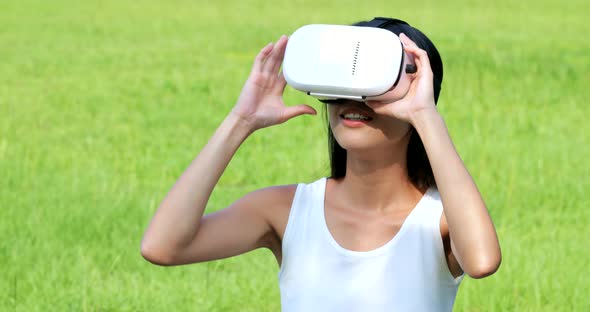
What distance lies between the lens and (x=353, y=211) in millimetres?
2791

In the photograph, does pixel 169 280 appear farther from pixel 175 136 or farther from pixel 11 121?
pixel 11 121

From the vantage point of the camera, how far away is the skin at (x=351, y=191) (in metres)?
2.46

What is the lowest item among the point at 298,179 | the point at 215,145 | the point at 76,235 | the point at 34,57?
the point at 34,57

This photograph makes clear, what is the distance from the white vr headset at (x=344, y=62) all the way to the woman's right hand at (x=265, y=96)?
28cm

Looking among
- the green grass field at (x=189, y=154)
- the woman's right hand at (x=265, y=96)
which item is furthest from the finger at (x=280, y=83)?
the green grass field at (x=189, y=154)

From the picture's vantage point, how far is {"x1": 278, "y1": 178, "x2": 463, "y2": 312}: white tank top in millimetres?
2639

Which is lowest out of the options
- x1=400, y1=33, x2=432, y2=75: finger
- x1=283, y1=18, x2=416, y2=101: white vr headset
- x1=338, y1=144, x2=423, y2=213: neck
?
x1=338, y1=144, x2=423, y2=213: neck

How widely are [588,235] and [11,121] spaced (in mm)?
4692

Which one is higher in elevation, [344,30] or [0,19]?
[344,30]

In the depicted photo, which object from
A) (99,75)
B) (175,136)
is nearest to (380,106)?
(175,136)

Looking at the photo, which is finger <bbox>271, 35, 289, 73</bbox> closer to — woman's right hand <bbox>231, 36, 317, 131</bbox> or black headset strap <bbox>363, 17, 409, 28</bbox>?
woman's right hand <bbox>231, 36, 317, 131</bbox>

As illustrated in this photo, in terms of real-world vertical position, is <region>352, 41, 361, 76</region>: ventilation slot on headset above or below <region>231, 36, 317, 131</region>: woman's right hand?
above

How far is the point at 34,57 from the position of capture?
12727 mm

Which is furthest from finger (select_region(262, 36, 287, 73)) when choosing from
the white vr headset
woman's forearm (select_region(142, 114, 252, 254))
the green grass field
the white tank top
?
the green grass field
